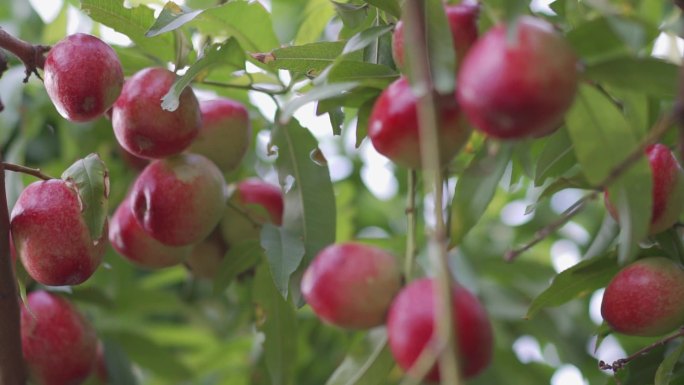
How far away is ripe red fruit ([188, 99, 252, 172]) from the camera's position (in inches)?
54.0

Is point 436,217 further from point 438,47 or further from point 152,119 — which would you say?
point 152,119

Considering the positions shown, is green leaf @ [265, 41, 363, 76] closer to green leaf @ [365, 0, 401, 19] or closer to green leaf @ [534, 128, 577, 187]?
green leaf @ [365, 0, 401, 19]

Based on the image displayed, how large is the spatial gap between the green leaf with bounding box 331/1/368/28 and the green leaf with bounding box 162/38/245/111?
0.13 metres

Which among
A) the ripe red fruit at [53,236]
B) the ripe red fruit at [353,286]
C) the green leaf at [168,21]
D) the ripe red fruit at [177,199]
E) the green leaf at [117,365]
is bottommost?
the green leaf at [117,365]

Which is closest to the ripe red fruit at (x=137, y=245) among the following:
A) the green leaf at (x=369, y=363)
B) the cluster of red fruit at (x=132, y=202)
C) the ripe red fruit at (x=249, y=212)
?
the cluster of red fruit at (x=132, y=202)

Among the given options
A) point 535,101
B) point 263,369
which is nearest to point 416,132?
point 535,101

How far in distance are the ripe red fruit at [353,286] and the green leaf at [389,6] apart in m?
0.30

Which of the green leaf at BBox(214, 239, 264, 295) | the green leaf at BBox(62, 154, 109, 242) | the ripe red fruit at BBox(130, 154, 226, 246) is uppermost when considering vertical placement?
the green leaf at BBox(62, 154, 109, 242)

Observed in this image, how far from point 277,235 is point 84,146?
2.67ft

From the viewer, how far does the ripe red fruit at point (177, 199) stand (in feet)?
3.95

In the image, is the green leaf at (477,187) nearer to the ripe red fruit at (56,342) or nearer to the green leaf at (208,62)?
the green leaf at (208,62)

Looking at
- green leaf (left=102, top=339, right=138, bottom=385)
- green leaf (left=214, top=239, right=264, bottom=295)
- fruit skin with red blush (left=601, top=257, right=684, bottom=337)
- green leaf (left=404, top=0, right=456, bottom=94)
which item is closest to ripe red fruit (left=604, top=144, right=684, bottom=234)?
fruit skin with red blush (left=601, top=257, right=684, bottom=337)

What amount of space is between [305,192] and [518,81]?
562 mm

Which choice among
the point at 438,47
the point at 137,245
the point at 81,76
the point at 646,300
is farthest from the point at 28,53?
the point at 646,300
